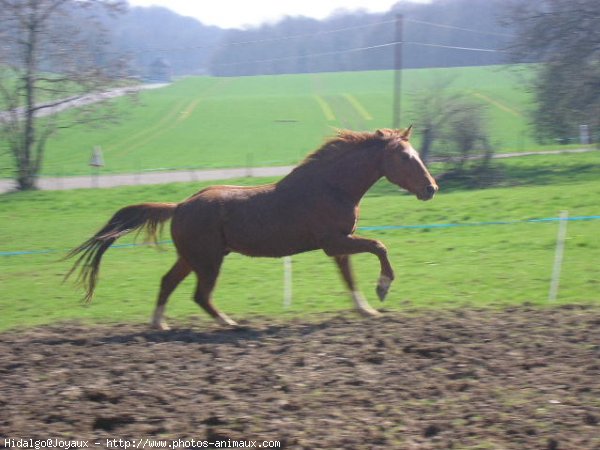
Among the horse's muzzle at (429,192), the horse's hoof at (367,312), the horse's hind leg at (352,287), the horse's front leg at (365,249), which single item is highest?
the horse's muzzle at (429,192)

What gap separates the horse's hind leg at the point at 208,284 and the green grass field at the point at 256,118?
22.2 metres

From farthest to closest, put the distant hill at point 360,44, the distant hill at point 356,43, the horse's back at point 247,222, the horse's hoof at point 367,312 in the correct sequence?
1. the distant hill at point 360,44
2. the distant hill at point 356,43
3. the horse's hoof at point 367,312
4. the horse's back at point 247,222

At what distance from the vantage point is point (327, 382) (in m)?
6.64

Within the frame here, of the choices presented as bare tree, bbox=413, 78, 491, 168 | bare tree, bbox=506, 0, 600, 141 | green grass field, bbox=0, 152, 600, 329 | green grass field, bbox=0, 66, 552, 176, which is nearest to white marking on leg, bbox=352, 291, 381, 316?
green grass field, bbox=0, 152, 600, 329

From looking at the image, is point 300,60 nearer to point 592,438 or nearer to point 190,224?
point 190,224

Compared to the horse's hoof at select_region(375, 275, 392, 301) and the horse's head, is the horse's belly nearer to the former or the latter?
the horse's hoof at select_region(375, 275, 392, 301)

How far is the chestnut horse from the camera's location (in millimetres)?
8938

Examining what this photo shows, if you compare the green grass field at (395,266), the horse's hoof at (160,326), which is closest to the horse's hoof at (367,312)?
the green grass field at (395,266)

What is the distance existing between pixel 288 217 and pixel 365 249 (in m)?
0.93

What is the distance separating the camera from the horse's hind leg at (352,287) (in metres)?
9.17

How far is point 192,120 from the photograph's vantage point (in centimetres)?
5603

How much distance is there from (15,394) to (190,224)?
2887 millimetres

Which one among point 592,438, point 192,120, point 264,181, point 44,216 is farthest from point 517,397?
point 192,120

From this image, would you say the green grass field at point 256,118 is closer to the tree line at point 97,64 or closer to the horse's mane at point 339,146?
the tree line at point 97,64
